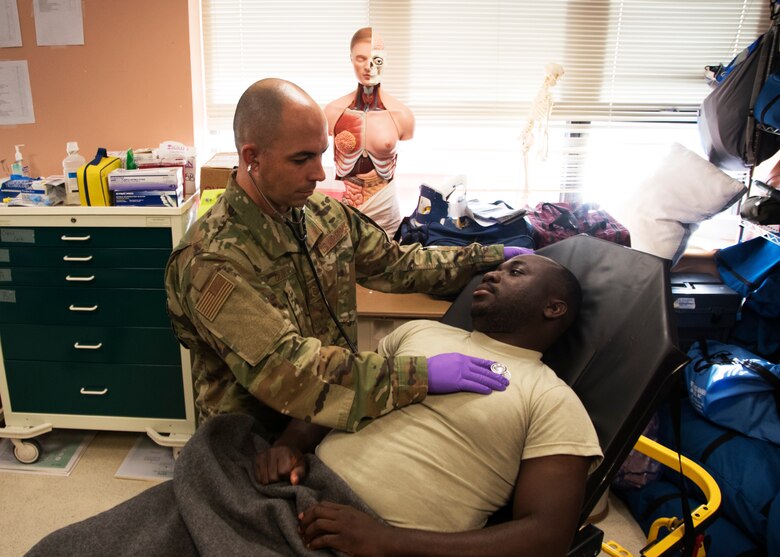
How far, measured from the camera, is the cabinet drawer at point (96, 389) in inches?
95.3

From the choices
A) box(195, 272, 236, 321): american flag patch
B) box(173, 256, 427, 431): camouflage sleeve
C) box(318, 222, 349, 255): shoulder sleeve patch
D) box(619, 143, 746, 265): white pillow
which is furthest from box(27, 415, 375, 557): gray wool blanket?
box(619, 143, 746, 265): white pillow

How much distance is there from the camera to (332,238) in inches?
61.7

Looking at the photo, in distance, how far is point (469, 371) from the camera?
1.29m

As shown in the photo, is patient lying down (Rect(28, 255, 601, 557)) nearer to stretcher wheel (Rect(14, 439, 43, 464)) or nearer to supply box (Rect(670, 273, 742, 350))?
supply box (Rect(670, 273, 742, 350))

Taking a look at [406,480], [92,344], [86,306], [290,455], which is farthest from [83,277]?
[406,480]

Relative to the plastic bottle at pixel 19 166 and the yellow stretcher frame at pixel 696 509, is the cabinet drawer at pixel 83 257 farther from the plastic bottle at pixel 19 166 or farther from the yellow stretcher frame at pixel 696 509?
the yellow stretcher frame at pixel 696 509

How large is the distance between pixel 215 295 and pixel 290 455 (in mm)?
368

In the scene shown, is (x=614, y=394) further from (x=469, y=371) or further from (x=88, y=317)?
(x=88, y=317)

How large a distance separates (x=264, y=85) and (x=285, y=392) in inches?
26.2

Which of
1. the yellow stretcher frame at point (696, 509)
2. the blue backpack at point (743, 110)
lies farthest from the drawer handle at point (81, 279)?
the blue backpack at point (743, 110)

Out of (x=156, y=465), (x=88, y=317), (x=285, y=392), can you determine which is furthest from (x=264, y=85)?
(x=156, y=465)

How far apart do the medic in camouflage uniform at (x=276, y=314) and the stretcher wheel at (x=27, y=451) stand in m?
1.44

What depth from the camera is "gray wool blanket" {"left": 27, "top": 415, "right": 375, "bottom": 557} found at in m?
1.07

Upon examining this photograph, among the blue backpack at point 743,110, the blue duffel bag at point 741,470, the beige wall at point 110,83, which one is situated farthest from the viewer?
the beige wall at point 110,83
